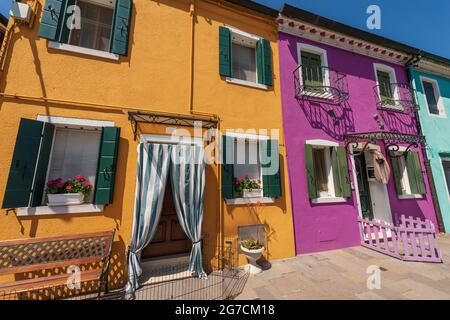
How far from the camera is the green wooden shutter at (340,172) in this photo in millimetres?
5965

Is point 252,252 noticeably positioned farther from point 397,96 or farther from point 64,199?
point 397,96

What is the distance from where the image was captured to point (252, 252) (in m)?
4.31

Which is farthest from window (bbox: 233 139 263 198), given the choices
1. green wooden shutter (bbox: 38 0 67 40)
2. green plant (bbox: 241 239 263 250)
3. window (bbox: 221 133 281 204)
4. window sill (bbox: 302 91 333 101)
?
green wooden shutter (bbox: 38 0 67 40)

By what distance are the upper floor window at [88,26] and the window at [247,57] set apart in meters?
2.65

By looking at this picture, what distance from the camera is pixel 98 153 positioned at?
160 inches

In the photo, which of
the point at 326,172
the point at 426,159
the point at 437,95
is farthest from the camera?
the point at 437,95

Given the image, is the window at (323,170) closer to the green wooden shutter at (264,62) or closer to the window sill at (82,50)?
the green wooden shutter at (264,62)

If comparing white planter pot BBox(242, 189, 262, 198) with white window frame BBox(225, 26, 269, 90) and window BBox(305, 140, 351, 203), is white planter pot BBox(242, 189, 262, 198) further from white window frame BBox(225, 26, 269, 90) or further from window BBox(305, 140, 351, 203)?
white window frame BBox(225, 26, 269, 90)

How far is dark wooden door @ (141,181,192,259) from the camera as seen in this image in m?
4.45

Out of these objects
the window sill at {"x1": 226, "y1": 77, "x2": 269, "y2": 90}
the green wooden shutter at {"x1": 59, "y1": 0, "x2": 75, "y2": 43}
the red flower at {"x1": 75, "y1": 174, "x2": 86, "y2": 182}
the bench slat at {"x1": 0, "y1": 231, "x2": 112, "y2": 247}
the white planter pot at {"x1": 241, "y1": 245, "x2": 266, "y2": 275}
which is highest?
the green wooden shutter at {"x1": 59, "y1": 0, "x2": 75, "y2": 43}

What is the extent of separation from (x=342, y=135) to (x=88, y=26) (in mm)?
8201

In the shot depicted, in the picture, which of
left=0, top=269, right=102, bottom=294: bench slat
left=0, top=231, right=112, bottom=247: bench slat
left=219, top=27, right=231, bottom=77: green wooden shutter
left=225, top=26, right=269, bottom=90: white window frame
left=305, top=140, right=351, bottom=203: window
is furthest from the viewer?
left=305, top=140, right=351, bottom=203: window

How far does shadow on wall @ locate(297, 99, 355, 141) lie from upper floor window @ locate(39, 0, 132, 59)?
18.0 feet

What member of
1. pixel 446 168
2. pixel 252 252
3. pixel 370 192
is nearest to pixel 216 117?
pixel 252 252
